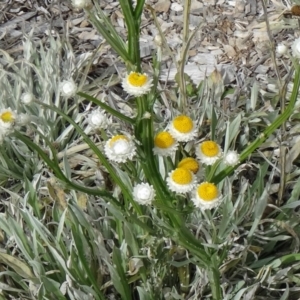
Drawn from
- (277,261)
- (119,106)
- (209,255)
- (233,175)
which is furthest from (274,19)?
(209,255)

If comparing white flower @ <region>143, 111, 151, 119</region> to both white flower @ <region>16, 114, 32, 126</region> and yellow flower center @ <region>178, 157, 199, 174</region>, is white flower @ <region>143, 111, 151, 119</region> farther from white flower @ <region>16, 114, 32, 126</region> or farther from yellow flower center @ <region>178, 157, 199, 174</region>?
white flower @ <region>16, 114, 32, 126</region>

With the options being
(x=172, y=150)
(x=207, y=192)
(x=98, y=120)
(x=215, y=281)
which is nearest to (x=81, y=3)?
(x=98, y=120)

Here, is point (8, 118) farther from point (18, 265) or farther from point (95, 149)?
point (18, 265)

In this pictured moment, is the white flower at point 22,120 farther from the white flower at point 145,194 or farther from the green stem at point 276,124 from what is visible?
the green stem at point 276,124

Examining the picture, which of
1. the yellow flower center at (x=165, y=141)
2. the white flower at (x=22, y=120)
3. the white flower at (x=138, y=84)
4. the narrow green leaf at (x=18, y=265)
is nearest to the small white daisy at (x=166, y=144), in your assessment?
the yellow flower center at (x=165, y=141)

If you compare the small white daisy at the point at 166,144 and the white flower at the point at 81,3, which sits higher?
the white flower at the point at 81,3

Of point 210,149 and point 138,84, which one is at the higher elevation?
point 138,84

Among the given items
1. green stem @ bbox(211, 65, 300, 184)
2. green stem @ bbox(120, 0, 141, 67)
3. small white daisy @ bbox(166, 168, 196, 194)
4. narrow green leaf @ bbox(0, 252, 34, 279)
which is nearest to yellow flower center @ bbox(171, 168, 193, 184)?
small white daisy @ bbox(166, 168, 196, 194)
